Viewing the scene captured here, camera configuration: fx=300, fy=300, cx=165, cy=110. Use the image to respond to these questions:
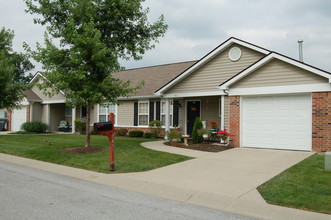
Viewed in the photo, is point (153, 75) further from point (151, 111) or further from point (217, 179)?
point (217, 179)

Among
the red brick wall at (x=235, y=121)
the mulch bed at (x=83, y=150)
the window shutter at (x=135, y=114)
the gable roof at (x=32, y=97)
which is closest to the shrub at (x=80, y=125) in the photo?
the window shutter at (x=135, y=114)

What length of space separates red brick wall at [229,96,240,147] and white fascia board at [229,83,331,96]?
33 cm

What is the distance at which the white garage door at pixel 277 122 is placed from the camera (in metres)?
11.9

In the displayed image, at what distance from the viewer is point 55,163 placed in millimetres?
10883

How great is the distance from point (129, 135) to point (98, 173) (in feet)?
34.4

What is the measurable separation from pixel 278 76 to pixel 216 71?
3657 mm

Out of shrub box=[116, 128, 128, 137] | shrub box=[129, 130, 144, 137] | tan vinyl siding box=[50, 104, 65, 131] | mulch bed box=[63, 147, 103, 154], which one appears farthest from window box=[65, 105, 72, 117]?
mulch bed box=[63, 147, 103, 154]

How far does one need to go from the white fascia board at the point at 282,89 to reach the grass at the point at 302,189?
3769 millimetres

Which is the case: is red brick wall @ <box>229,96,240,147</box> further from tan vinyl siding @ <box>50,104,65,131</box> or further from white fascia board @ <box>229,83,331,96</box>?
tan vinyl siding @ <box>50,104,65,131</box>

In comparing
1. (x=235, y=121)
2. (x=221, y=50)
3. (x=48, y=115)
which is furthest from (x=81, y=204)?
(x=48, y=115)

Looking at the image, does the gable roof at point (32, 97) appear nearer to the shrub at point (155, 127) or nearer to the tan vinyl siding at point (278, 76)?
the shrub at point (155, 127)

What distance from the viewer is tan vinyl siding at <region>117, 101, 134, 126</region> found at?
20.5 m

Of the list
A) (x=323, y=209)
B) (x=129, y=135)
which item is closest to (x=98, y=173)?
(x=323, y=209)

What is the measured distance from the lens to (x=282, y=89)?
12.2 m
